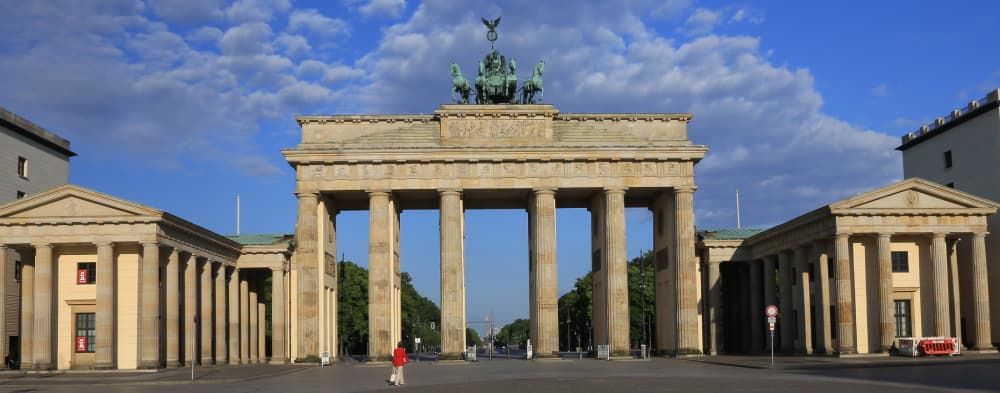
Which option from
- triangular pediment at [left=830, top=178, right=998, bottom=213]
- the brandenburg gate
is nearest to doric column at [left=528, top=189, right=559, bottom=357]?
the brandenburg gate

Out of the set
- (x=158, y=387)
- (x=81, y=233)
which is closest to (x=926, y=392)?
(x=158, y=387)

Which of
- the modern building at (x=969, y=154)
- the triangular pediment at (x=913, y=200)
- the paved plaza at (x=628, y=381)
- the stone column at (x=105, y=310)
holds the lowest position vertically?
the paved plaza at (x=628, y=381)

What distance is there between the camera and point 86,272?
188 ft

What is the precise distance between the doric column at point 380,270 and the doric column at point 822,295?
26.5 metres

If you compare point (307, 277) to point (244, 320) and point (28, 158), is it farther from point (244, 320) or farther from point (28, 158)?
point (28, 158)

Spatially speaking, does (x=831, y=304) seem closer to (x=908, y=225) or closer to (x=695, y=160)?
(x=908, y=225)

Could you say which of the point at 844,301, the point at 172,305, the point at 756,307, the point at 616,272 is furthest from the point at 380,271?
the point at 844,301

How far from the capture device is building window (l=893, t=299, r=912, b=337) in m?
61.2

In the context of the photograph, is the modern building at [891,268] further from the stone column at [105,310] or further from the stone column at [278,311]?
the stone column at [105,310]

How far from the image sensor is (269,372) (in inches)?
2036

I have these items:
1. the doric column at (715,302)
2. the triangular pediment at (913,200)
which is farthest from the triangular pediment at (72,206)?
the doric column at (715,302)

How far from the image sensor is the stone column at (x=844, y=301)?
58.2m

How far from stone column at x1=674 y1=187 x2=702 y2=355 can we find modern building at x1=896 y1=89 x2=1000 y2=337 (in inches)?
699

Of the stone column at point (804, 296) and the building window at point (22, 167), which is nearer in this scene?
the stone column at point (804, 296)
